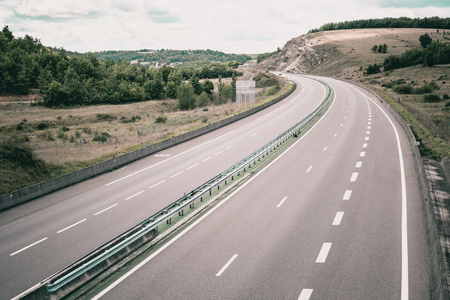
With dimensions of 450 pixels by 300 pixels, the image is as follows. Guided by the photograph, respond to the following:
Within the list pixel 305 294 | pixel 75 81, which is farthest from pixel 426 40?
pixel 305 294

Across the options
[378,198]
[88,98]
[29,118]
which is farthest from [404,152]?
[88,98]

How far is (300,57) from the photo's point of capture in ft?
581

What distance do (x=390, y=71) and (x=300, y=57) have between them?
7238 cm

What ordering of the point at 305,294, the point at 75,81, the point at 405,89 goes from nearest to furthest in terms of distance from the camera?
the point at 305,294 < the point at 405,89 < the point at 75,81

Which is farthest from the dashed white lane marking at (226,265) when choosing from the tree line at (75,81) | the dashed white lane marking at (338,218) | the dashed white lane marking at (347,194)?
the tree line at (75,81)

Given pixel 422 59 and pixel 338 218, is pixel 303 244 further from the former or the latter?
pixel 422 59

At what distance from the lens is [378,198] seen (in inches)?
711

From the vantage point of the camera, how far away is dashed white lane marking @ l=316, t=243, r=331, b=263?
11992 mm

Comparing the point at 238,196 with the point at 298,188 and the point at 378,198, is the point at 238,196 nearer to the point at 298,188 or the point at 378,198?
the point at 298,188

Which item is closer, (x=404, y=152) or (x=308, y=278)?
(x=308, y=278)

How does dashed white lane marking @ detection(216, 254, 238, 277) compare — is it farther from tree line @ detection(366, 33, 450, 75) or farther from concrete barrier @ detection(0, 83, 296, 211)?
tree line @ detection(366, 33, 450, 75)

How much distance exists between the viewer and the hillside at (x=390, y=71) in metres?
40.0

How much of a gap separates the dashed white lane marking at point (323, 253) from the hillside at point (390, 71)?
16104mm

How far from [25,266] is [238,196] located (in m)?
10.3
